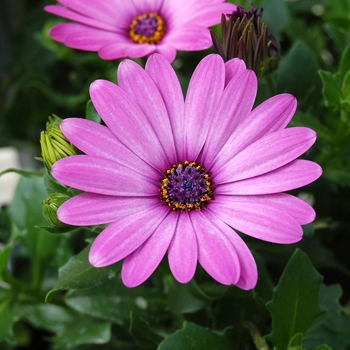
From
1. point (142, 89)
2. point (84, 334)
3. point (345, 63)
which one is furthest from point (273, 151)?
point (84, 334)

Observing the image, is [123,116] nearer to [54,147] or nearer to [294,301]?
[54,147]

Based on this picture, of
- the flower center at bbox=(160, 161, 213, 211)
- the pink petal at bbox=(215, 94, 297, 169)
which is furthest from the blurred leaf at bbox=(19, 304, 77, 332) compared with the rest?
the pink petal at bbox=(215, 94, 297, 169)

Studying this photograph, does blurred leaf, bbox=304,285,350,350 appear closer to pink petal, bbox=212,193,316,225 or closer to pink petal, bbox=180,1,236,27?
pink petal, bbox=212,193,316,225

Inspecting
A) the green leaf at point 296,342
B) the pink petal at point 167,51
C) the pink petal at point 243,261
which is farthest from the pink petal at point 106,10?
the green leaf at point 296,342

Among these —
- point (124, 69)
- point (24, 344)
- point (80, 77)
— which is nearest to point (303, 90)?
point (124, 69)

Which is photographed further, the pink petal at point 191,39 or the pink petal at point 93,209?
the pink petal at point 191,39

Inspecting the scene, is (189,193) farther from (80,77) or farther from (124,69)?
(80,77)

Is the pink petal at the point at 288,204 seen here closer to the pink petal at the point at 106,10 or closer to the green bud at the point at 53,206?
the green bud at the point at 53,206

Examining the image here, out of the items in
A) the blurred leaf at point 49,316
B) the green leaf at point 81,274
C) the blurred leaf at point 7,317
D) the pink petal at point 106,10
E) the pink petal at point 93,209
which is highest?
the pink petal at point 106,10
